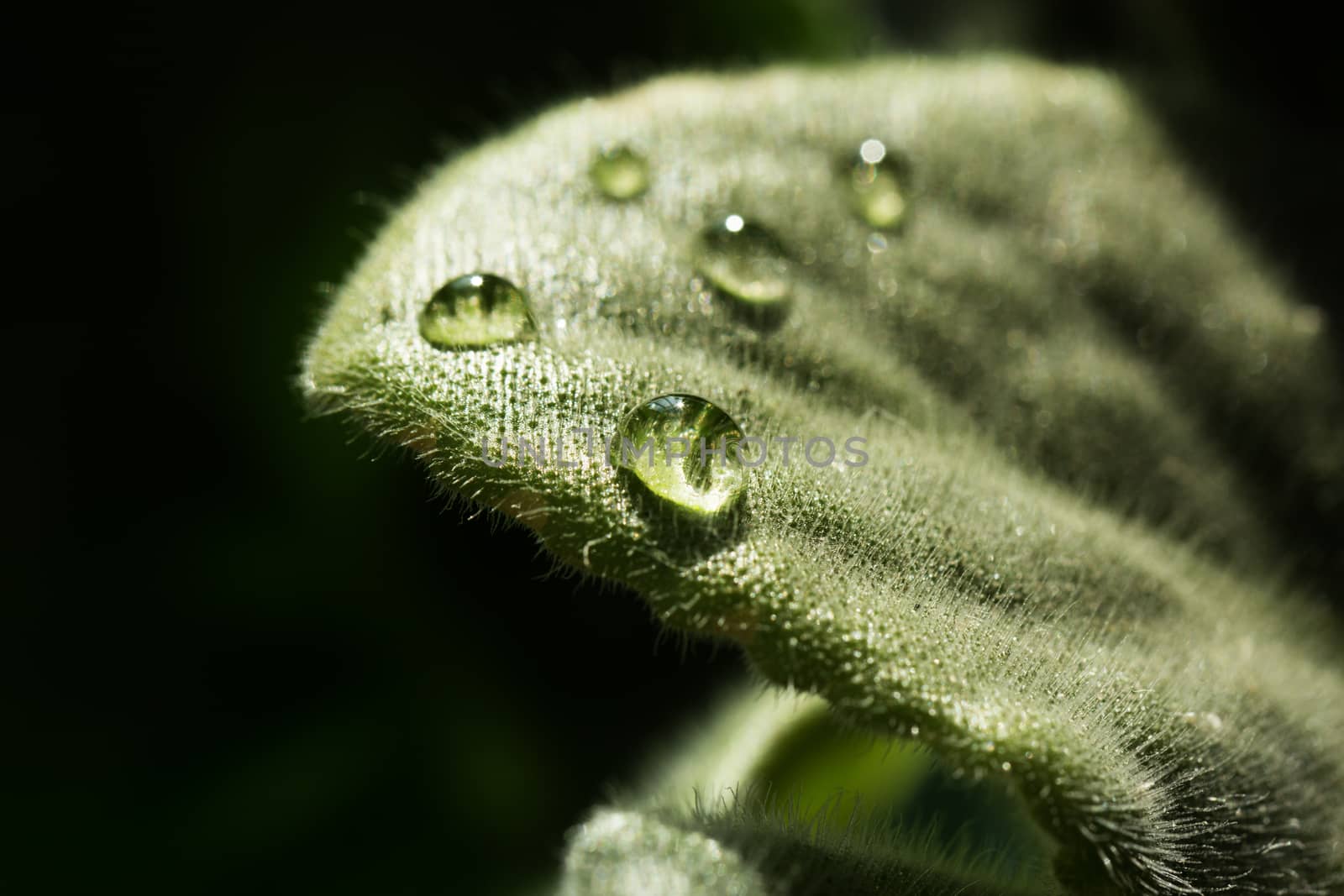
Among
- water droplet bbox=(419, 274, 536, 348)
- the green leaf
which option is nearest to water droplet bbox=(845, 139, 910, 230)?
the green leaf

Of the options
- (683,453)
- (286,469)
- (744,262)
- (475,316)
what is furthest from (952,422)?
(286,469)

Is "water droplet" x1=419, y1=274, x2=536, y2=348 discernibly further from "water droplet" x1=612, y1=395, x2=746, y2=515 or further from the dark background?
the dark background

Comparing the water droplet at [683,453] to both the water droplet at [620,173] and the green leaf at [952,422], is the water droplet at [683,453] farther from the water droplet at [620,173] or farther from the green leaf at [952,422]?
the water droplet at [620,173]

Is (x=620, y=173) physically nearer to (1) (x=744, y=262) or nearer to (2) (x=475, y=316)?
(1) (x=744, y=262)

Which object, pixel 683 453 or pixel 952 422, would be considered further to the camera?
pixel 952 422

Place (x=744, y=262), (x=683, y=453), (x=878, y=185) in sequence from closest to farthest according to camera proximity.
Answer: (x=683, y=453)
(x=744, y=262)
(x=878, y=185)

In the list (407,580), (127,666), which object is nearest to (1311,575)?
(407,580)
